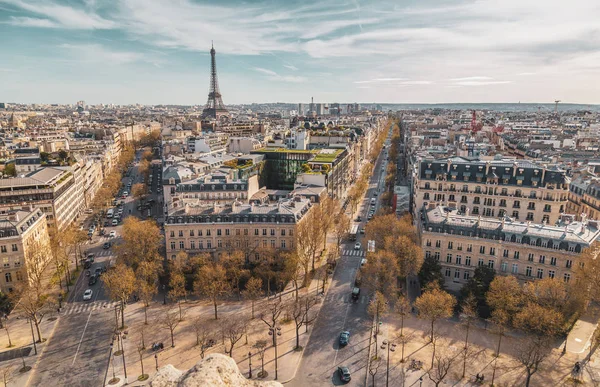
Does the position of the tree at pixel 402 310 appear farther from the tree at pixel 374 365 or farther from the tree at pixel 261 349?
the tree at pixel 261 349

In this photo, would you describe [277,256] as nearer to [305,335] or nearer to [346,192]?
[305,335]

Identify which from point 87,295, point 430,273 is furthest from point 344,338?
point 87,295

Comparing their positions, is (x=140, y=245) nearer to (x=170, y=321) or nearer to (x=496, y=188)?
(x=170, y=321)

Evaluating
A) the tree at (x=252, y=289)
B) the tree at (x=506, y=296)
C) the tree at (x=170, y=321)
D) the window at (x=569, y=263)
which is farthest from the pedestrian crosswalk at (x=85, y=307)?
the window at (x=569, y=263)

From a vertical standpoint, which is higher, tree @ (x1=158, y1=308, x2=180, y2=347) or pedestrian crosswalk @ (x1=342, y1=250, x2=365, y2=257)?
pedestrian crosswalk @ (x1=342, y1=250, x2=365, y2=257)

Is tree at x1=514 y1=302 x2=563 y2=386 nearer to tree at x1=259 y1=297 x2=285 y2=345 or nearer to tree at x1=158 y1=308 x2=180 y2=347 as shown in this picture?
tree at x1=259 y1=297 x2=285 y2=345

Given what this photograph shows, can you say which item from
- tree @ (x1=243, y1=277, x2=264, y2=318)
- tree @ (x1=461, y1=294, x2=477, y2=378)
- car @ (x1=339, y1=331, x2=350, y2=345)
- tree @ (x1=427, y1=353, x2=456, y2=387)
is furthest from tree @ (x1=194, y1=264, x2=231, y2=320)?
tree @ (x1=461, y1=294, x2=477, y2=378)

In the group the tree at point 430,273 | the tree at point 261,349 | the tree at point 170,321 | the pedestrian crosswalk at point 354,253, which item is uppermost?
the tree at point 430,273
